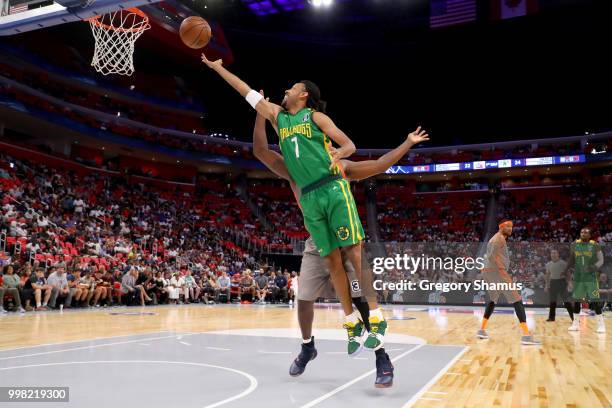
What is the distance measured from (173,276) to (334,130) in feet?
48.0

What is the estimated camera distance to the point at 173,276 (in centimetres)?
1692

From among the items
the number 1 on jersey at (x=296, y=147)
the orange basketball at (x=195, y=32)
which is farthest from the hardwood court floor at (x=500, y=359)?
the orange basketball at (x=195, y=32)

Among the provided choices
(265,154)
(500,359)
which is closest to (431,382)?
(500,359)

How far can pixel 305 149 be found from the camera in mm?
3518

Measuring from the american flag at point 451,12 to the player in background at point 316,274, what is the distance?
24.8 meters

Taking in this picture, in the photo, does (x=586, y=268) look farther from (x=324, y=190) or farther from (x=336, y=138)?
(x=336, y=138)

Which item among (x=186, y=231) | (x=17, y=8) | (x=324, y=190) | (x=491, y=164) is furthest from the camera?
(x=491, y=164)

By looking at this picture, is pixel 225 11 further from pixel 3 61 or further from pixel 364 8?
pixel 3 61

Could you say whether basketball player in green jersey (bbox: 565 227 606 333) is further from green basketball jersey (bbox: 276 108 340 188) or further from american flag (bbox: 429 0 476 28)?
american flag (bbox: 429 0 476 28)

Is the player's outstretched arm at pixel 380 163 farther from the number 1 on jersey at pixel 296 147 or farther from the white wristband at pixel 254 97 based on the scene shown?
the white wristband at pixel 254 97

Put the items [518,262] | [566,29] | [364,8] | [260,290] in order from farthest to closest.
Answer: [364,8], [566,29], [518,262], [260,290]

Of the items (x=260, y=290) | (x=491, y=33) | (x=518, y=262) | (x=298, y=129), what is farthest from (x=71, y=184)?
(x=491, y=33)

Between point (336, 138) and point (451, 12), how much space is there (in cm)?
2591

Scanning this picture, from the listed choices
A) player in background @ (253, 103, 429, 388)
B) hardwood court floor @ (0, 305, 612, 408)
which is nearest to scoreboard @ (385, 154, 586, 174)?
hardwood court floor @ (0, 305, 612, 408)
